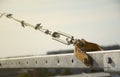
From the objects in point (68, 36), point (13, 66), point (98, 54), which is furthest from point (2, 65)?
point (98, 54)

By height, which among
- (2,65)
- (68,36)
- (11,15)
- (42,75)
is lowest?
(42,75)

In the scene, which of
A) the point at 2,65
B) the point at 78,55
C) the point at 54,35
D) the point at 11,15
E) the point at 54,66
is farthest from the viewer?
the point at 11,15

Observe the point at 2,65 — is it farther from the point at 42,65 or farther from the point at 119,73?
the point at 119,73

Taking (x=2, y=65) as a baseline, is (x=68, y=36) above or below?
above

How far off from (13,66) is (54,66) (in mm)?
399

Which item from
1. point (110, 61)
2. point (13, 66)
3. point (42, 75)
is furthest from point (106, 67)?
point (42, 75)

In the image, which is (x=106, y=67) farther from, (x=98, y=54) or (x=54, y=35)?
(x=54, y=35)

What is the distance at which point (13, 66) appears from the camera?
4.06 feet

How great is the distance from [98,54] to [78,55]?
0.11 meters

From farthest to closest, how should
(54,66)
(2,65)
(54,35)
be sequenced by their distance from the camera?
(2,65)
(54,35)
(54,66)

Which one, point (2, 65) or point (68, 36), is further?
point (2, 65)

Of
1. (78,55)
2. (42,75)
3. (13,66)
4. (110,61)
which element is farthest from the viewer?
(42,75)

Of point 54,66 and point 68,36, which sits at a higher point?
point 68,36

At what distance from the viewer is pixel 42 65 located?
3.28 ft
